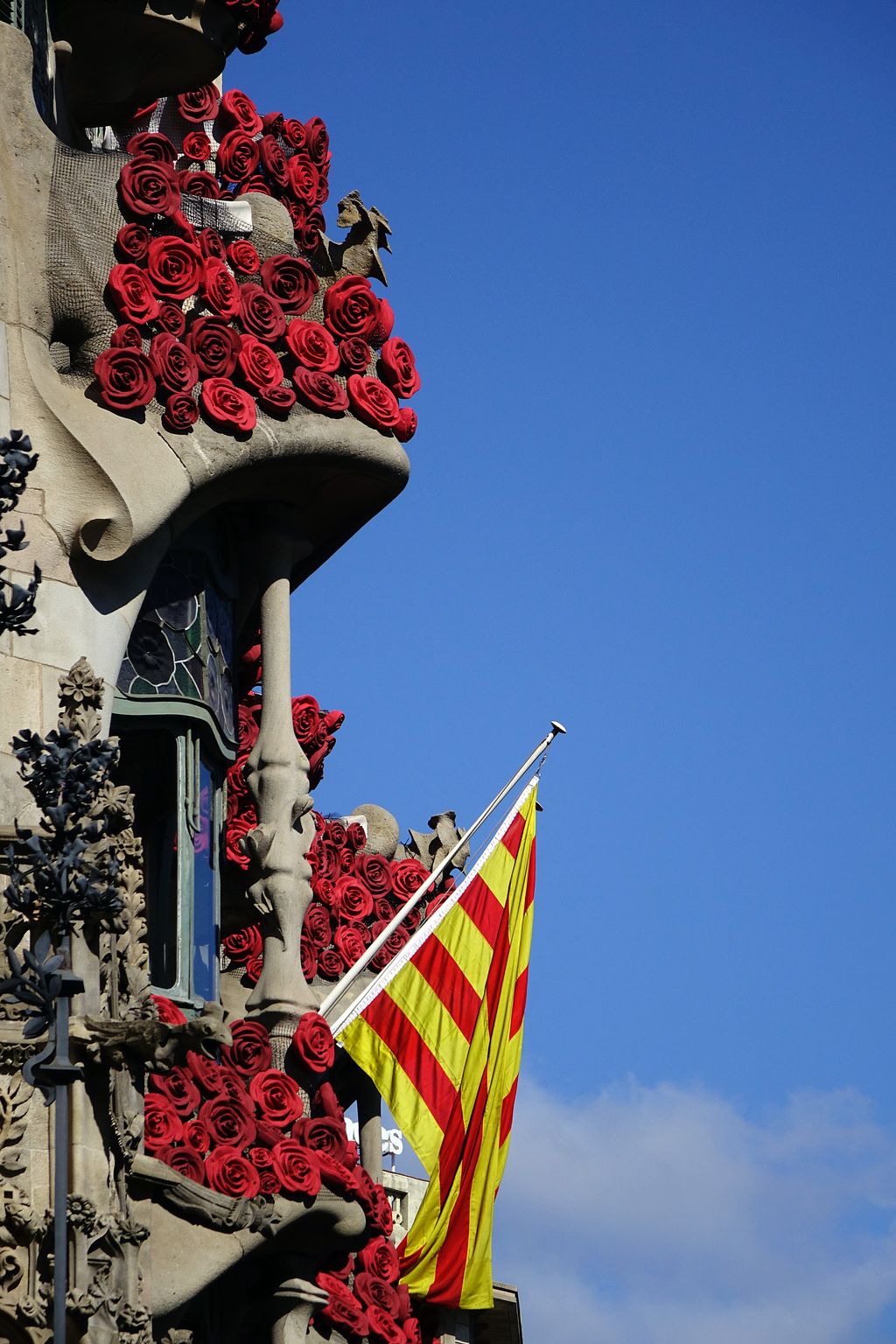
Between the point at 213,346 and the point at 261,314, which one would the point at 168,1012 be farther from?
the point at 261,314

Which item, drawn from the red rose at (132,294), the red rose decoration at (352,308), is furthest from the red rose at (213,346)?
the red rose decoration at (352,308)

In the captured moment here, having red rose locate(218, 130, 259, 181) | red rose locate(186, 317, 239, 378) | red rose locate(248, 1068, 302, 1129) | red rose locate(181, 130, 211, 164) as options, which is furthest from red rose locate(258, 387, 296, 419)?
red rose locate(248, 1068, 302, 1129)

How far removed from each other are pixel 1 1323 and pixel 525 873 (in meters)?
12.9

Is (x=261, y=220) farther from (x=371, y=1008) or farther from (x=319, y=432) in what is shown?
(x=371, y=1008)

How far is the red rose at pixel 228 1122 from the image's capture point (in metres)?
27.7

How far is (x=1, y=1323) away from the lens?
22.8 m

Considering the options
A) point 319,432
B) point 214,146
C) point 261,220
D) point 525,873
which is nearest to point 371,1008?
point 525,873

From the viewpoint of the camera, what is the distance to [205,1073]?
27.9m

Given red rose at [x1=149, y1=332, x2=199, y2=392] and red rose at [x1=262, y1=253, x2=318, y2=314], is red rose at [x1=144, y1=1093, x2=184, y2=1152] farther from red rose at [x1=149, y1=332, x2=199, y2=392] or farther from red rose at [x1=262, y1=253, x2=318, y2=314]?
red rose at [x1=262, y1=253, x2=318, y2=314]

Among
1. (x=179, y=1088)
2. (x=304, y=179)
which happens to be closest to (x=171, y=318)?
(x=304, y=179)

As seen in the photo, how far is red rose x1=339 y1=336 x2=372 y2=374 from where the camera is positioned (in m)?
31.8

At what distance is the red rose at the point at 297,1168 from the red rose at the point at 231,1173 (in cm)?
37

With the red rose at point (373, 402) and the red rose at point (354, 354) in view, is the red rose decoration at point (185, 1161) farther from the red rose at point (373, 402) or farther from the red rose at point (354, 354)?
the red rose at point (354, 354)

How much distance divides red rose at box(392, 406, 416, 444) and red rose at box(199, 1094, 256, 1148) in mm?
7995
